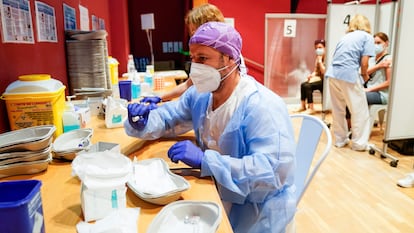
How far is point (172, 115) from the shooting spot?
1.56 metres

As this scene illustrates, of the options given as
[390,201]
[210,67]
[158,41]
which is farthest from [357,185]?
[158,41]

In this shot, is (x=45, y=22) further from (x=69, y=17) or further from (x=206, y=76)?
(x=206, y=76)

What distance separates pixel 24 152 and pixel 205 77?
65 centimetres

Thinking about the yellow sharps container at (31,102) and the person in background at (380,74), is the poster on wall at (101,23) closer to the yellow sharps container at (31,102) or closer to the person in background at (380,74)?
the yellow sharps container at (31,102)

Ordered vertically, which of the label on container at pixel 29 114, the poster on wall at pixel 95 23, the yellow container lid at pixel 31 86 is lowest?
the label on container at pixel 29 114

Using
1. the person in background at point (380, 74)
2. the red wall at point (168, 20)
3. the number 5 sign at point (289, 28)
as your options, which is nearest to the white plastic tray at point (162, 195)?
the red wall at point (168, 20)

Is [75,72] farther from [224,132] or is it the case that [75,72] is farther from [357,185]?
[357,185]

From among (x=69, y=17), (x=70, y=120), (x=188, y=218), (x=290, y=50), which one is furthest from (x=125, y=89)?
(x=290, y=50)

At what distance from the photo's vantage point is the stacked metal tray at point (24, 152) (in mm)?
1054

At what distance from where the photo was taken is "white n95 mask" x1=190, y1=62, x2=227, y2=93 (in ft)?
4.06

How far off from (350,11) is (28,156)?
4.65 m

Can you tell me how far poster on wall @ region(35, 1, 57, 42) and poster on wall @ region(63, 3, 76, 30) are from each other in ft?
0.85

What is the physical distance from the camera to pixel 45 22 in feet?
5.85

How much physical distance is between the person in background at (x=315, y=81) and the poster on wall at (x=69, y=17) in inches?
153
